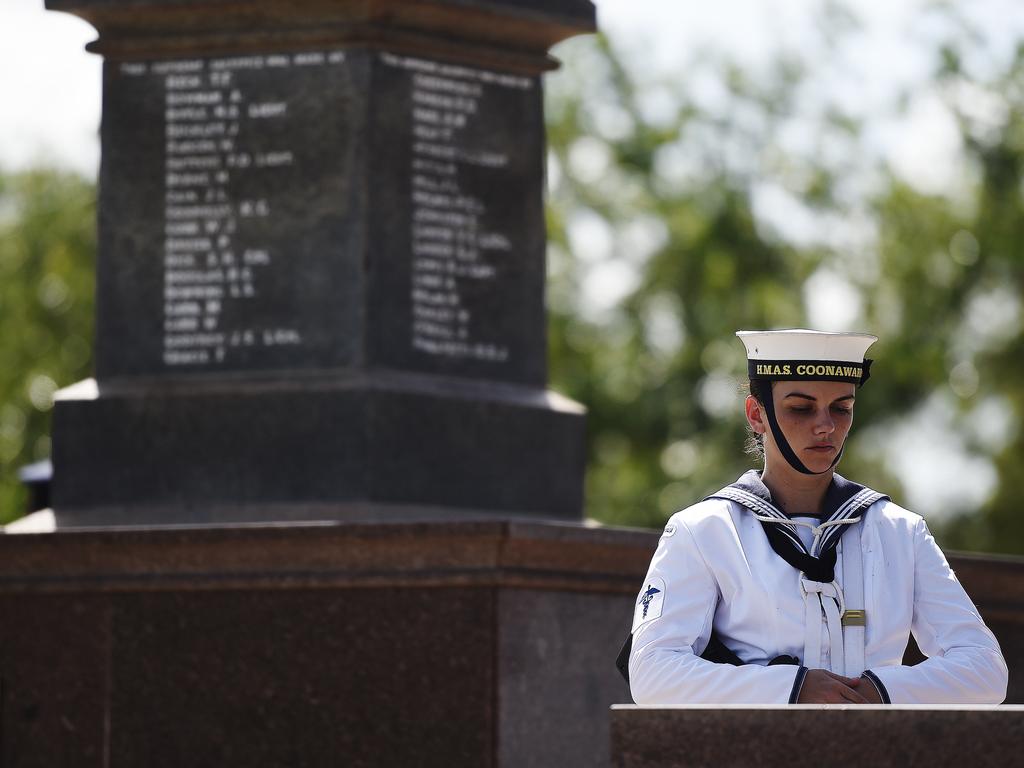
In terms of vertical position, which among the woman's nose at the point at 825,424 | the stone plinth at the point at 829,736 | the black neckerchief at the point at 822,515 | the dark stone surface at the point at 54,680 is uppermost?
the woman's nose at the point at 825,424

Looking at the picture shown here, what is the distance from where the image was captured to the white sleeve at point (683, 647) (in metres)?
4.70

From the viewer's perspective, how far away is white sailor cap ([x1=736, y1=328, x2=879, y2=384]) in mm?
4965

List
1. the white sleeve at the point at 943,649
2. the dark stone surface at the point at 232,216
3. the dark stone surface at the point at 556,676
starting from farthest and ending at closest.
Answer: the dark stone surface at the point at 232,216, the dark stone surface at the point at 556,676, the white sleeve at the point at 943,649

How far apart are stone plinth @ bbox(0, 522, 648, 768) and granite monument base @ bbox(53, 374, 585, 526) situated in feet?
2.99

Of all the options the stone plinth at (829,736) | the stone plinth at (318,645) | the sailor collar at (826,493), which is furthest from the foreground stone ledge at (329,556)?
the stone plinth at (829,736)

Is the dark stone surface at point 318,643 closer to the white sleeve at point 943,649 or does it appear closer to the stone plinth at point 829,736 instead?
the white sleeve at point 943,649

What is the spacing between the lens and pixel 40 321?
31203 mm

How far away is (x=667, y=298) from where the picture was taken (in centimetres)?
2903

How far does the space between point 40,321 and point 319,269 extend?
22.6 m

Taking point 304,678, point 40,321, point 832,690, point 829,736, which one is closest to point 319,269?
point 304,678

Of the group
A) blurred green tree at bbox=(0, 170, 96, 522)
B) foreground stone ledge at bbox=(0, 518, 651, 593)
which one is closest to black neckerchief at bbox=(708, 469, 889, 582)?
foreground stone ledge at bbox=(0, 518, 651, 593)

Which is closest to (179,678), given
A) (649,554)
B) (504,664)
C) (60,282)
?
(504,664)

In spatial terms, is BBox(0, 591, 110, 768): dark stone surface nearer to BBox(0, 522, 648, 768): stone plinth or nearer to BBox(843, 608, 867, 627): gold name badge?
BBox(0, 522, 648, 768): stone plinth

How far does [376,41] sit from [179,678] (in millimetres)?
3211
